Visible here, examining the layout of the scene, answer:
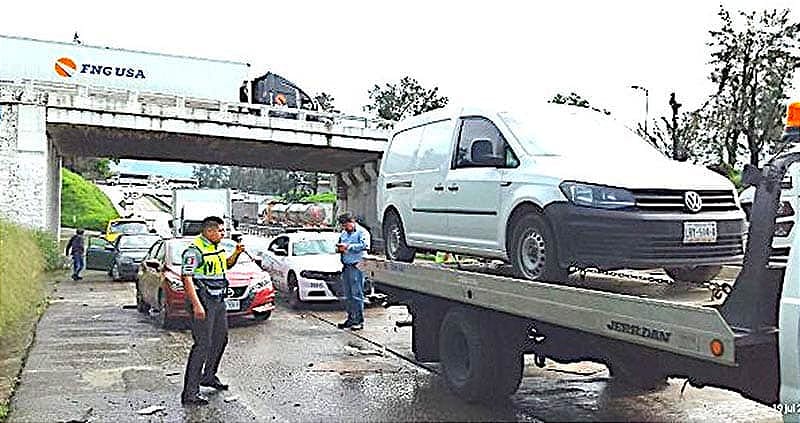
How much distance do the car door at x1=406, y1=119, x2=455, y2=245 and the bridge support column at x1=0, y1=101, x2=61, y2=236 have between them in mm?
18673

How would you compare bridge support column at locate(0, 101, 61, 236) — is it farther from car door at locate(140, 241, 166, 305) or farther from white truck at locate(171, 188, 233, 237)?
car door at locate(140, 241, 166, 305)

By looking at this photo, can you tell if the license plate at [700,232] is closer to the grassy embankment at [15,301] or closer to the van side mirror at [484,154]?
the van side mirror at [484,154]

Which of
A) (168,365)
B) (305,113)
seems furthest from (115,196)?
(168,365)

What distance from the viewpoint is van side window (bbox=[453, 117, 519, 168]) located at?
764 cm

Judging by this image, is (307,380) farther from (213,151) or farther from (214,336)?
(213,151)

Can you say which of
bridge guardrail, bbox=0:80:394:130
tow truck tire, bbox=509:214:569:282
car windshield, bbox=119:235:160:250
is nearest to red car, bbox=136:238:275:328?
tow truck tire, bbox=509:214:569:282

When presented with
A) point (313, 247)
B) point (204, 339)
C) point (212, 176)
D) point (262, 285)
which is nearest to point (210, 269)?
point (204, 339)

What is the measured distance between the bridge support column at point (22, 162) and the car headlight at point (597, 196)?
2139 centimetres

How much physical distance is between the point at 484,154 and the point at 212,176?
12645cm

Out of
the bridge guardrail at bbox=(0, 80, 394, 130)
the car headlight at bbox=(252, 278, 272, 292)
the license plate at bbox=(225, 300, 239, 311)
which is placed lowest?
the license plate at bbox=(225, 300, 239, 311)

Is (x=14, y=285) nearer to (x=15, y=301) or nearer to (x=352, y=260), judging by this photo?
(x=15, y=301)

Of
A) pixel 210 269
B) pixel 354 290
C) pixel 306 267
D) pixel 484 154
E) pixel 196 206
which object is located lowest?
pixel 354 290

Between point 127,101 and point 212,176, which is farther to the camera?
point 212,176

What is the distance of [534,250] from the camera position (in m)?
6.98
